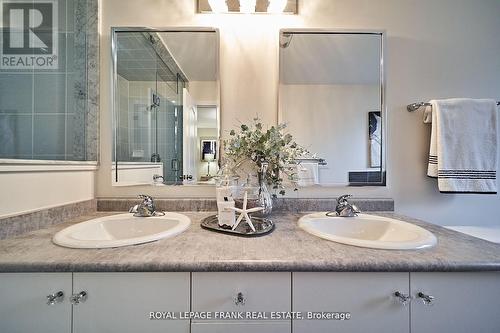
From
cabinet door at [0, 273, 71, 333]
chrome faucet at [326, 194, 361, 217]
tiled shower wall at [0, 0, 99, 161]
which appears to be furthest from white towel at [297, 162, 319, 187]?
tiled shower wall at [0, 0, 99, 161]

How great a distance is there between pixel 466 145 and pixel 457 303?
34.1 inches

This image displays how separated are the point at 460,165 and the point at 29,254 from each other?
184cm

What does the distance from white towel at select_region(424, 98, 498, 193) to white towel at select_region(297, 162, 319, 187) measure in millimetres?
629

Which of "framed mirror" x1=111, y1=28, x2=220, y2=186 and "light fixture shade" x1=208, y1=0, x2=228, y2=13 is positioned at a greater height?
"light fixture shade" x1=208, y1=0, x2=228, y2=13

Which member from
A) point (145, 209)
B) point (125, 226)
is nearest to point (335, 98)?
point (145, 209)

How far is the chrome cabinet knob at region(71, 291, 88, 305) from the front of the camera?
582 mm

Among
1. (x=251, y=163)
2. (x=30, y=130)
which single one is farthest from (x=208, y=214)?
(x=30, y=130)

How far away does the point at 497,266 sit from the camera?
1.88 feet

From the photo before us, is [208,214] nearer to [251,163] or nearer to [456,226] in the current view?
[251,163]

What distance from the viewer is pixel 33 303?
587mm

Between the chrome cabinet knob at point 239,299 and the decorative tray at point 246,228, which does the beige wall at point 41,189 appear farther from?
the chrome cabinet knob at point 239,299

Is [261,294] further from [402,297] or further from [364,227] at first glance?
[364,227]

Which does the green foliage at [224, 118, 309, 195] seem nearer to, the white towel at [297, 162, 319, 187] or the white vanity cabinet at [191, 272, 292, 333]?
the white towel at [297, 162, 319, 187]

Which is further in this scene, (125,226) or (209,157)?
(209,157)
